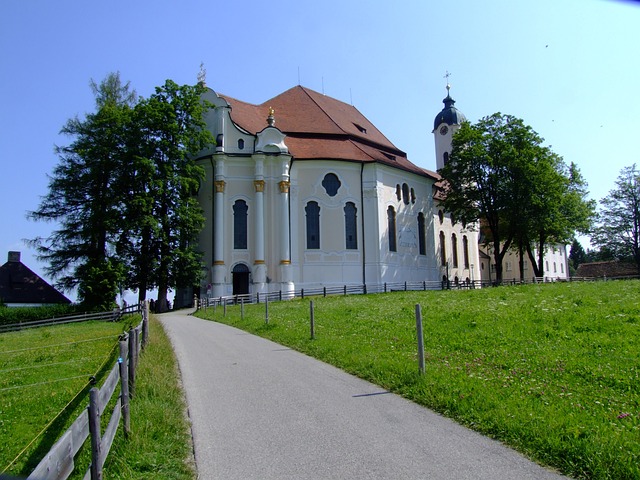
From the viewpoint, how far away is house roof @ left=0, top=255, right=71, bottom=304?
140 feet

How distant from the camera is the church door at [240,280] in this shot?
41.3 meters

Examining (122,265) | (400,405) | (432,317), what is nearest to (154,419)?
(400,405)

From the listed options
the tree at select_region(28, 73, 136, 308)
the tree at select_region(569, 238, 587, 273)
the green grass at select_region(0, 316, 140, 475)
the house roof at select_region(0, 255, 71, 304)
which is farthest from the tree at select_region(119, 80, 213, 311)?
the tree at select_region(569, 238, 587, 273)

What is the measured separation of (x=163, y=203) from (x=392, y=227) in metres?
19.6

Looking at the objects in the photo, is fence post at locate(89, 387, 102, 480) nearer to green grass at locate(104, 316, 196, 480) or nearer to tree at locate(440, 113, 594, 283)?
green grass at locate(104, 316, 196, 480)

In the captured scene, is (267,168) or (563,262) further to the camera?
(563,262)

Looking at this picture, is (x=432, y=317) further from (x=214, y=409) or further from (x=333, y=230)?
(x=333, y=230)

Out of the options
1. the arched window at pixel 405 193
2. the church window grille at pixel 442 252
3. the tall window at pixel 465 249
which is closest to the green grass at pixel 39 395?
the arched window at pixel 405 193

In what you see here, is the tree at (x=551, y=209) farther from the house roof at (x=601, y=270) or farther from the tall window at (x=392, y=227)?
the house roof at (x=601, y=270)

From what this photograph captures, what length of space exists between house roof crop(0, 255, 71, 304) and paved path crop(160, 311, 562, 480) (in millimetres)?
38701

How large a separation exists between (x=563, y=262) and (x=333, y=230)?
67822mm

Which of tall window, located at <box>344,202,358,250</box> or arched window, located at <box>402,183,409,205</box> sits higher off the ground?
arched window, located at <box>402,183,409,205</box>

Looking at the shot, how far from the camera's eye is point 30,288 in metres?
43.7

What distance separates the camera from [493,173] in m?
46.8
